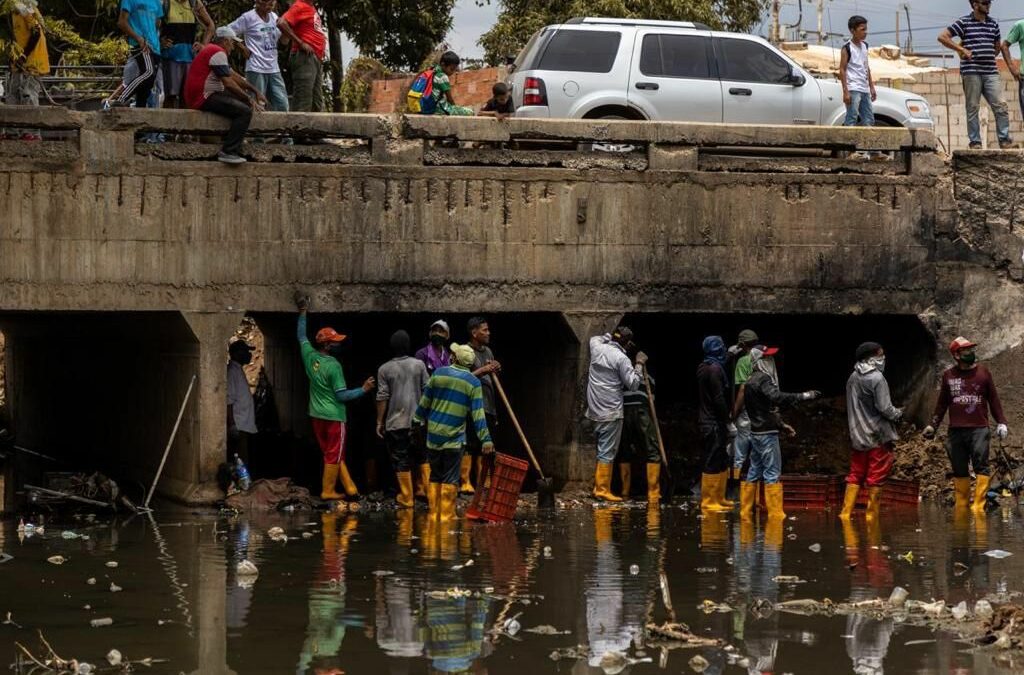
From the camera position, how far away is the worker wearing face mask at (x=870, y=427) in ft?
54.0

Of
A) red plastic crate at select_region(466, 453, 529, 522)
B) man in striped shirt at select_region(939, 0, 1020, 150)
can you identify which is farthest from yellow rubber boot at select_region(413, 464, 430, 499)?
man in striped shirt at select_region(939, 0, 1020, 150)

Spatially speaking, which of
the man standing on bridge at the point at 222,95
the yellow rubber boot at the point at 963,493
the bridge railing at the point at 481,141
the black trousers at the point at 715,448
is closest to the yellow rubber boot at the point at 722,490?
the black trousers at the point at 715,448

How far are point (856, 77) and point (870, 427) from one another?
205 inches

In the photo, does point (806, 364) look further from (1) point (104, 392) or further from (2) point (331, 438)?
(1) point (104, 392)

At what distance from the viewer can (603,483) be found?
59.3 feet

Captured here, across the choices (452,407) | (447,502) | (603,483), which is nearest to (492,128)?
(452,407)

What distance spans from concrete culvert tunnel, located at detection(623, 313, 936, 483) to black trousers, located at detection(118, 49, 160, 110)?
6.87m

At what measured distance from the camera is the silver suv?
19875 mm

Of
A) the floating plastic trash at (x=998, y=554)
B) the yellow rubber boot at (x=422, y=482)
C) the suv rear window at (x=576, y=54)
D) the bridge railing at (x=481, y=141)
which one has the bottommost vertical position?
the yellow rubber boot at (x=422, y=482)

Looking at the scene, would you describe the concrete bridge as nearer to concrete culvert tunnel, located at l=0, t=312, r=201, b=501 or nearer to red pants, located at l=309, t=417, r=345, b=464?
concrete culvert tunnel, located at l=0, t=312, r=201, b=501

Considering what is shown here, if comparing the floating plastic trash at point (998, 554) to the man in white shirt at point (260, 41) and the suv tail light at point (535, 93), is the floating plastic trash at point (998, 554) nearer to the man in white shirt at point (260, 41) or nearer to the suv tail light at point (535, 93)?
the suv tail light at point (535, 93)

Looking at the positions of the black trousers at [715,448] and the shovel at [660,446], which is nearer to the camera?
the black trousers at [715,448]

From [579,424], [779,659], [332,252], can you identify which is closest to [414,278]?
[332,252]

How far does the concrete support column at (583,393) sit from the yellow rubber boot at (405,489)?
6.26ft
